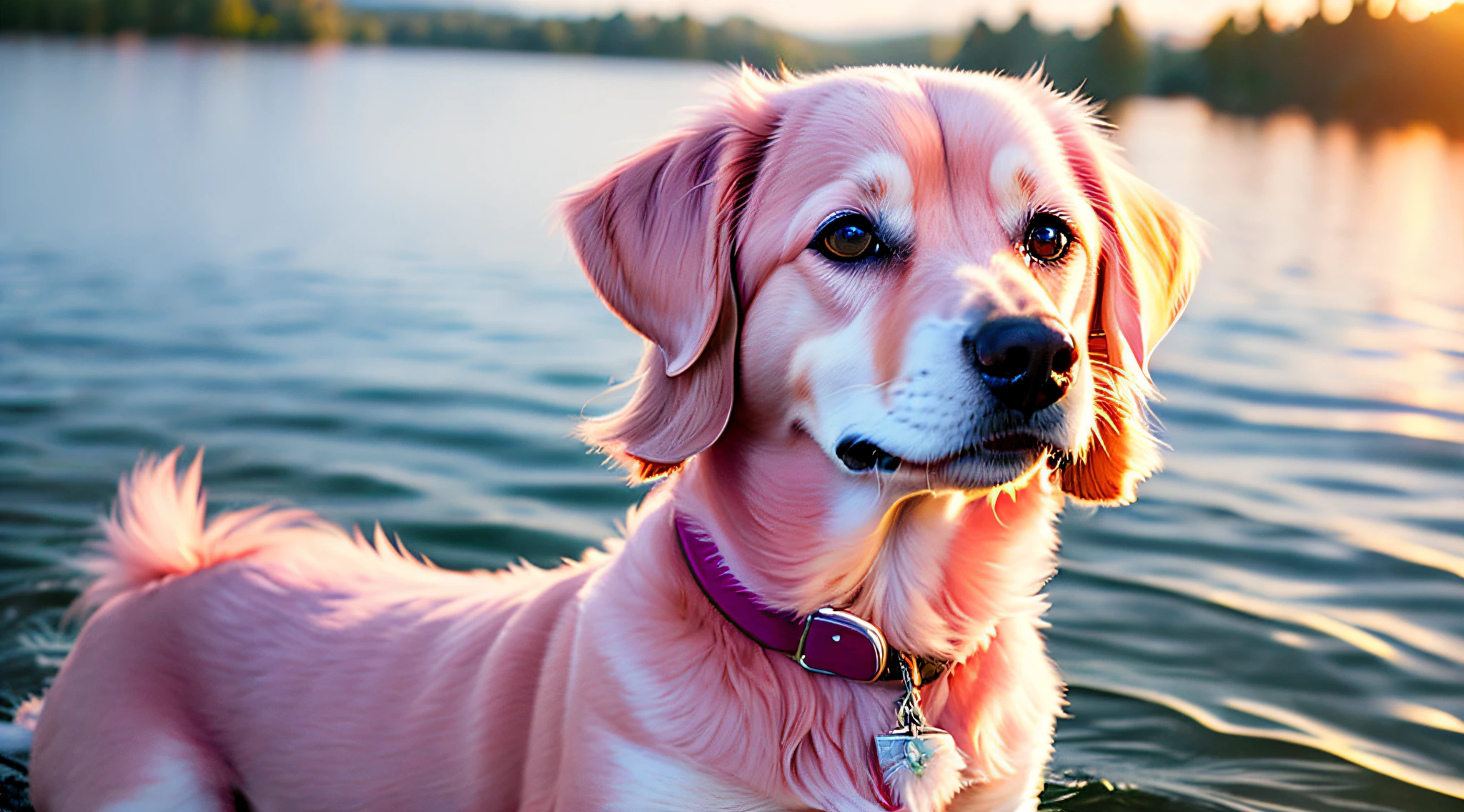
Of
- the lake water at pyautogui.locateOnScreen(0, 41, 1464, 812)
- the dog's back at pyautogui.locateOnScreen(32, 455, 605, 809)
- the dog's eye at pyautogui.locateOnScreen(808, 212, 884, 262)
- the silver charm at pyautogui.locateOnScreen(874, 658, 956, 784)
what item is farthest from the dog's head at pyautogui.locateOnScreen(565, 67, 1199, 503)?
the dog's back at pyautogui.locateOnScreen(32, 455, 605, 809)

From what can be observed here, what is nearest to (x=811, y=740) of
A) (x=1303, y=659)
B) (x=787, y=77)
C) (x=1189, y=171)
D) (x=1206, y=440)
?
(x=787, y=77)

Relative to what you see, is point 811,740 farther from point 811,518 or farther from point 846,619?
point 811,518

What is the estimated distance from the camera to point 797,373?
8.07ft

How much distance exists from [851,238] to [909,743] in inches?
40.3

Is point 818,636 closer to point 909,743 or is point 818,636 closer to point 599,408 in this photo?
A: point 909,743

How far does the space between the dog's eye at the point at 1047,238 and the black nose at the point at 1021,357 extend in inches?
18.4

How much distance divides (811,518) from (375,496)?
4.14m

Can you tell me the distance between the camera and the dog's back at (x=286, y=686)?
2.83 metres

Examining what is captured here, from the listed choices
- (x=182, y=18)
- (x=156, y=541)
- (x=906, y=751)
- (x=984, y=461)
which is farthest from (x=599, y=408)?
(x=182, y=18)

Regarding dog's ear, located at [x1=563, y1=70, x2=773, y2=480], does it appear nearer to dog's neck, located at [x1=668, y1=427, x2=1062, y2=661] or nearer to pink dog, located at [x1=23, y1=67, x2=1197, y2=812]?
pink dog, located at [x1=23, y1=67, x2=1197, y2=812]

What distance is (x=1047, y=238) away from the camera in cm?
258

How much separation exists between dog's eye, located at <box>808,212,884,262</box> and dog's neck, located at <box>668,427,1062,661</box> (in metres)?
0.40

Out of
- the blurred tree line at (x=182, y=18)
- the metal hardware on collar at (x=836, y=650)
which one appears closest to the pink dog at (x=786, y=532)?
the metal hardware on collar at (x=836, y=650)

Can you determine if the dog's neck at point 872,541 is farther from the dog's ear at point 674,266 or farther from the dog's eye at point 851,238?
the dog's eye at point 851,238
